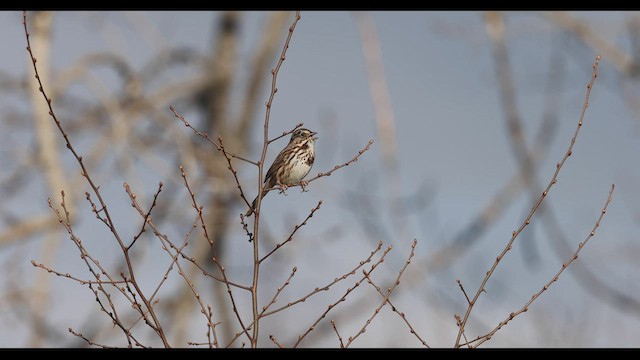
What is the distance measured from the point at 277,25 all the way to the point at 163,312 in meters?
3.90

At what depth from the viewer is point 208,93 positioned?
9.98m

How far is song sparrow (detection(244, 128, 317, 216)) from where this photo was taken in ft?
19.3

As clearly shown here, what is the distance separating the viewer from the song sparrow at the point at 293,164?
5887 millimetres

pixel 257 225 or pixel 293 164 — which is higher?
pixel 293 164

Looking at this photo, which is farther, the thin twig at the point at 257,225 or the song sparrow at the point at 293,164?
the song sparrow at the point at 293,164

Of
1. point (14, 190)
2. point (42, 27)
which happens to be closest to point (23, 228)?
point (14, 190)

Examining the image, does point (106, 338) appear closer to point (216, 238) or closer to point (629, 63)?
point (216, 238)

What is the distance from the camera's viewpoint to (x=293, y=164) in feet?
19.4

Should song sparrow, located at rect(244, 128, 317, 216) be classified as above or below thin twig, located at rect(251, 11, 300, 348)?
above

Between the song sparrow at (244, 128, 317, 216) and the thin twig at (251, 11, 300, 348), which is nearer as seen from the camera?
the thin twig at (251, 11, 300, 348)

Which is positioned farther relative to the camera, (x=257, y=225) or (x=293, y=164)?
(x=293, y=164)

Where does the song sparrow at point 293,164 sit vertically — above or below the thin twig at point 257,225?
above
